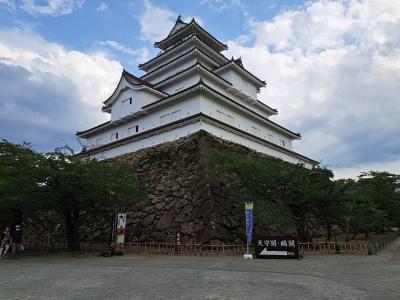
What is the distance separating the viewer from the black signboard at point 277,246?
1227cm

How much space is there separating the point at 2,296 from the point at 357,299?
251 inches

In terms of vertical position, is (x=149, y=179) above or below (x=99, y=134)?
below

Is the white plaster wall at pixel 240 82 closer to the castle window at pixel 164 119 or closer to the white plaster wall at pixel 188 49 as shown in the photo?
the white plaster wall at pixel 188 49

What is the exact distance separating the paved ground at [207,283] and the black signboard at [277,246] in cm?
247

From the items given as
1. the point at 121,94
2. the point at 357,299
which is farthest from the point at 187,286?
the point at 121,94

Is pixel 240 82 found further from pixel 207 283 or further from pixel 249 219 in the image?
pixel 207 283

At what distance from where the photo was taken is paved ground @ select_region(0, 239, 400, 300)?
5953 mm

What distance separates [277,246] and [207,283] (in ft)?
20.5

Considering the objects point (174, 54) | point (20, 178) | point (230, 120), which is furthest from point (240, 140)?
point (20, 178)

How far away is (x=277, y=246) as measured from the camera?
495 inches

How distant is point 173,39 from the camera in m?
31.7

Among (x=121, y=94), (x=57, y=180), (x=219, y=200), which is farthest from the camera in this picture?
(x=121, y=94)

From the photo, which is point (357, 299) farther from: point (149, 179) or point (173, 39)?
point (173, 39)

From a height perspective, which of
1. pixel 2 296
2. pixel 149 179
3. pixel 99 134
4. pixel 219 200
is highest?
pixel 99 134
